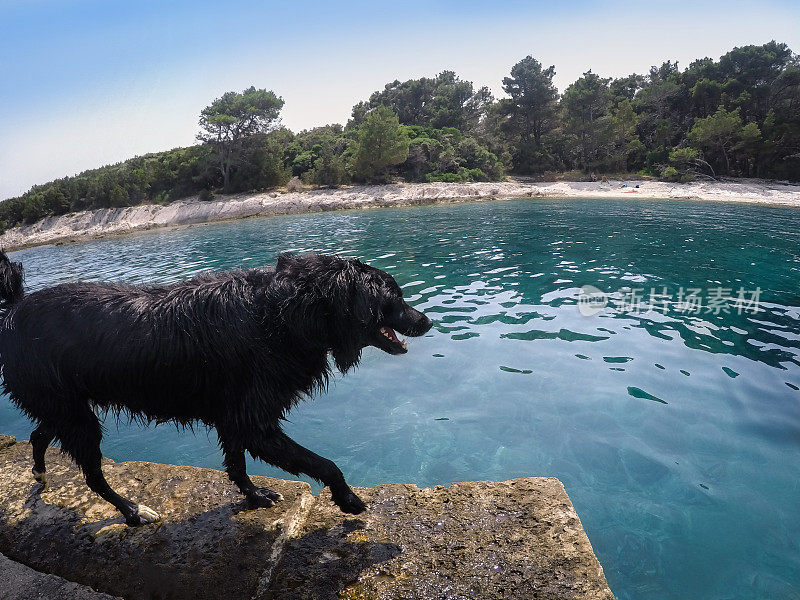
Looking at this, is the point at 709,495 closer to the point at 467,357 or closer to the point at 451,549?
the point at 451,549

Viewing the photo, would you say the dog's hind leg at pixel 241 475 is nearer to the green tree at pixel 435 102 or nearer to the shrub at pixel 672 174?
the shrub at pixel 672 174

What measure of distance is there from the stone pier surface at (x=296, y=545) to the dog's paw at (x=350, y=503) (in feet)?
0.18

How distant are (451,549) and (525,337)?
488 cm

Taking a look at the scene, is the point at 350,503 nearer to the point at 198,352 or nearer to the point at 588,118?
the point at 198,352

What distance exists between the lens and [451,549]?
2.41 m

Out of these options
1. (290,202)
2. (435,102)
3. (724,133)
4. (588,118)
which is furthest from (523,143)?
(290,202)

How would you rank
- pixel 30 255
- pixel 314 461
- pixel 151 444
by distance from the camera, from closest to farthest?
pixel 314 461 → pixel 151 444 → pixel 30 255

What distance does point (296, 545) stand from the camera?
2.57m

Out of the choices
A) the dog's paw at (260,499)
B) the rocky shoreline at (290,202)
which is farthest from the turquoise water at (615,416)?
the rocky shoreline at (290,202)

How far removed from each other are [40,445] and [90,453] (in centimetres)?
59

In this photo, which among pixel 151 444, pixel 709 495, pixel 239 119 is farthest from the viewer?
pixel 239 119

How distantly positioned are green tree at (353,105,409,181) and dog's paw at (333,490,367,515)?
43.1 metres

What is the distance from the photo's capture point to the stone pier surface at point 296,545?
222 cm

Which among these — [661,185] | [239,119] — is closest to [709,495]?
[661,185]
